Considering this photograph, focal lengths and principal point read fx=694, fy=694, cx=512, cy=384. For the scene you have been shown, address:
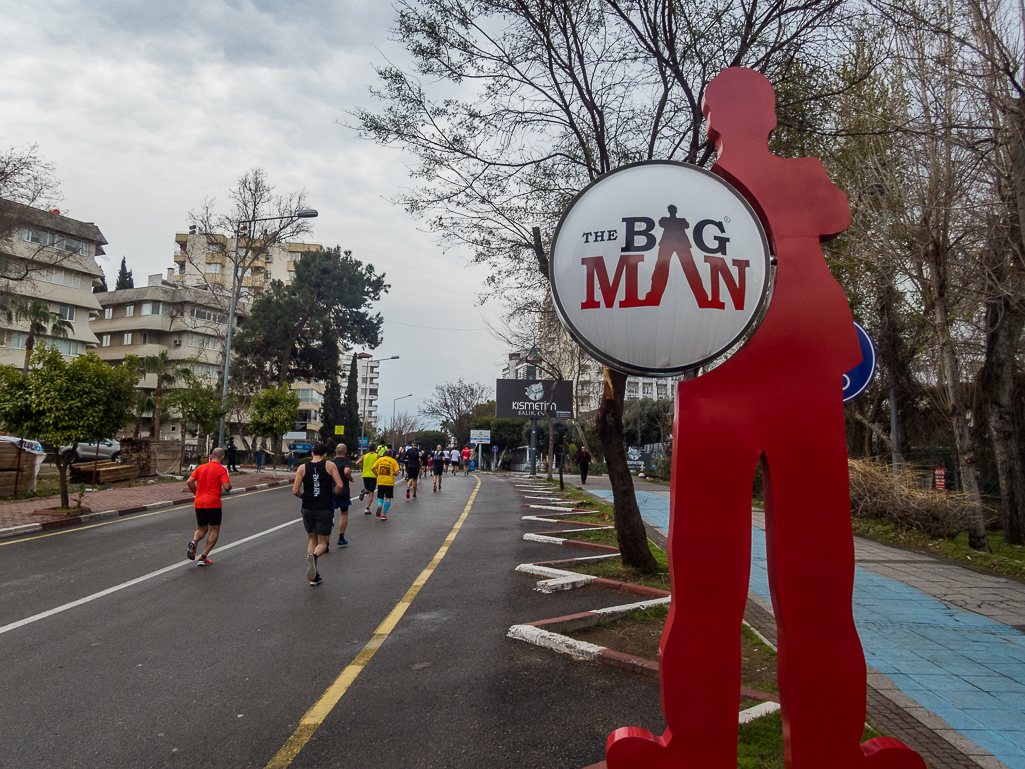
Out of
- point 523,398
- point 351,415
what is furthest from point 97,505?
point 351,415

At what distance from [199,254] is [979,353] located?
64.5 m

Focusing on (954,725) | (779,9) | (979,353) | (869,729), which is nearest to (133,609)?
(869,729)

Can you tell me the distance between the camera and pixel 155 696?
4785mm

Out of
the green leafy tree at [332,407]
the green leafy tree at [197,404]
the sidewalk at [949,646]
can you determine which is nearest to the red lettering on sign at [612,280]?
the sidewalk at [949,646]

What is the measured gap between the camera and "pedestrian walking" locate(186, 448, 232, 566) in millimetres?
10039

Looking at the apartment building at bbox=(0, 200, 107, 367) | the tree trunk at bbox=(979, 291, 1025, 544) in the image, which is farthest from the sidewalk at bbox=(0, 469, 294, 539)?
the apartment building at bbox=(0, 200, 107, 367)

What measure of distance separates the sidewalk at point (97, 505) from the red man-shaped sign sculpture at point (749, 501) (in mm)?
13094

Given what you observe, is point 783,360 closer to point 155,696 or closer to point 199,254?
point 155,696

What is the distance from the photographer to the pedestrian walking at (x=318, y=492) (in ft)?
29.7

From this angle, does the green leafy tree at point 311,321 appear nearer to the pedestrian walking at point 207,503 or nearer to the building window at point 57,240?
the building window at point 57,240

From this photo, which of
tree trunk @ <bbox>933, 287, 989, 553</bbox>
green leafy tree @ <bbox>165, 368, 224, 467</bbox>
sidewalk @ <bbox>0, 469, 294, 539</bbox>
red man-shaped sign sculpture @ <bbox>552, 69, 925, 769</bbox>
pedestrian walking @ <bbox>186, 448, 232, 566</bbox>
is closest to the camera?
red man-shaped sign sculpture @ <bbox>552, 69, 925, 769</bbox>

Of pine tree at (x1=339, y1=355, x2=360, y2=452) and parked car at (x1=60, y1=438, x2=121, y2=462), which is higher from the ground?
pine tree at (x1=339, y1=355, x2=360, y2=452)

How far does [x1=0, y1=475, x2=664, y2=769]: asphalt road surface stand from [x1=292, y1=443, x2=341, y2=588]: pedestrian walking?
680 mm

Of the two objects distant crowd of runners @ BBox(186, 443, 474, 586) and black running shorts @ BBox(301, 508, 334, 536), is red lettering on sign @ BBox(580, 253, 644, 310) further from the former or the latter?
black running shorts @ BBox(301, 508, 334, 536)
